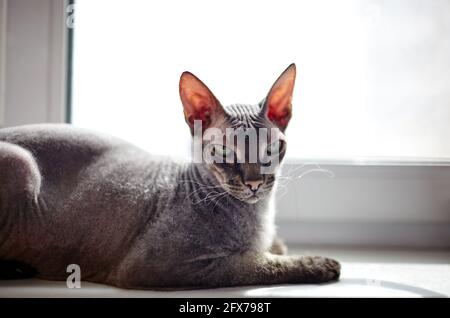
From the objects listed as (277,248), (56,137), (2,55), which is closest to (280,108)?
(277,248)

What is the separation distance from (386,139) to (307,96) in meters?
0.22

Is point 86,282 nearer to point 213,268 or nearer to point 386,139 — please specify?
point 213,268

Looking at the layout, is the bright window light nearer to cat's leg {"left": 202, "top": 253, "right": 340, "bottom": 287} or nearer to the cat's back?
the cat's back

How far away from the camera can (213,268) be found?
1.01 metres

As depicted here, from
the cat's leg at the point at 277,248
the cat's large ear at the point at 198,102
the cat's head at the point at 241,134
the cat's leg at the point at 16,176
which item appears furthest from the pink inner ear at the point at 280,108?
the cat's leg at the point at 16,176

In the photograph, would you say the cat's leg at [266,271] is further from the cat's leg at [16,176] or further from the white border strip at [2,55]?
the white border strip at [2,55]

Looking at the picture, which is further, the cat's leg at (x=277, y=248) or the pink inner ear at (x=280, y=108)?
the cat's leg at (x=277, y=248)

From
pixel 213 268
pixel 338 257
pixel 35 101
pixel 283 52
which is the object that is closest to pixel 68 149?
pixel 35 101

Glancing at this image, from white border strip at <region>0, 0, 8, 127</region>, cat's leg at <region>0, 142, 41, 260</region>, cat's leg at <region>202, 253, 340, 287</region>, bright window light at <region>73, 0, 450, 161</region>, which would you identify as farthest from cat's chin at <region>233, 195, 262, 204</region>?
white border strip at <region>0, 0, 8, 127</region>

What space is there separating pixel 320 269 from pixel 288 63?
490mm

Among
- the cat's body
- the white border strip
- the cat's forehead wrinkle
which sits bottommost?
the cat's body

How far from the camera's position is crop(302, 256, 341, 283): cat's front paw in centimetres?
102

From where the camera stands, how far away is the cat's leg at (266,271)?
39.5 inches

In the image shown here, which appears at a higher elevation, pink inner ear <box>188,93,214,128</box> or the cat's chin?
pink inner ear <box>188,93,214,128</box>
